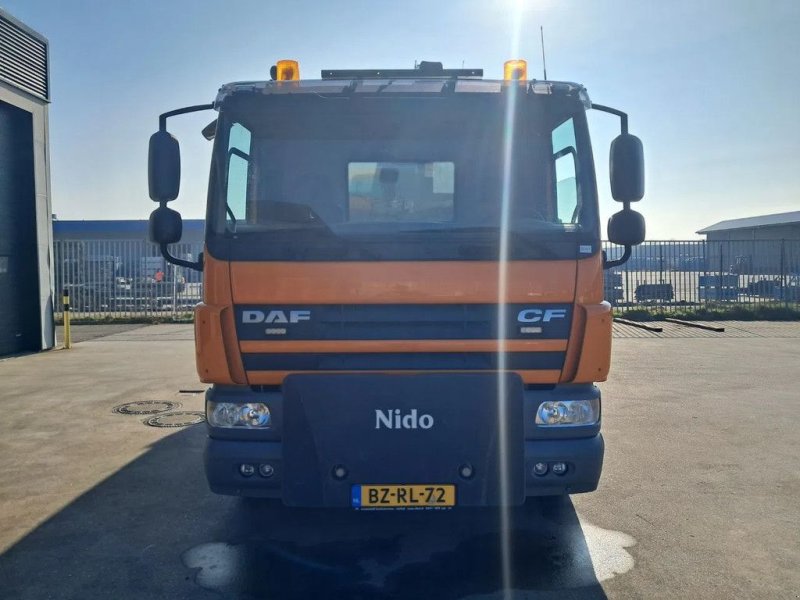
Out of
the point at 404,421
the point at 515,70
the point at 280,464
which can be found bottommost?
the point at 280,464

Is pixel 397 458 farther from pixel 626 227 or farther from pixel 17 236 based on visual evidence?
pixel 17 236

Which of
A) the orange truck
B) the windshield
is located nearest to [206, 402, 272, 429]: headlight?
the orange truck

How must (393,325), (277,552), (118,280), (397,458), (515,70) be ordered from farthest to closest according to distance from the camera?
(118,280) → (515,70) → (277,552) → (393,325) → (397,458)

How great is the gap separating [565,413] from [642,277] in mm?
18027

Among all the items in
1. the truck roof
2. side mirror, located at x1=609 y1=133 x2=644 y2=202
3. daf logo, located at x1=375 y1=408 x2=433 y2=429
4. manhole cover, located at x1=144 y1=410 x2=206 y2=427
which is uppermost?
the truck roof

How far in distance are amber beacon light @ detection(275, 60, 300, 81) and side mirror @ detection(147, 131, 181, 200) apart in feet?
2.52

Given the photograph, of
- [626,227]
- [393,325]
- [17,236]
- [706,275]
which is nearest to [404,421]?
[393,325]

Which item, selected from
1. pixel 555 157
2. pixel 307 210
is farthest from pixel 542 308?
pixel 307 210

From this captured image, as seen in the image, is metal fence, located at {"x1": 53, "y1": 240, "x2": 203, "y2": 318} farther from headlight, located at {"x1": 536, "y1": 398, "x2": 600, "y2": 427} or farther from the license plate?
headlight, located at {"x1": 536, "y1": 398, "x2": 600, "y2": 427}

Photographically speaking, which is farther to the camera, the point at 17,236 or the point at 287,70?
the point at 17,236

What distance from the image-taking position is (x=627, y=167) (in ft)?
14.3

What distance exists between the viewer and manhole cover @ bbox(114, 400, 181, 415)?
7.92m

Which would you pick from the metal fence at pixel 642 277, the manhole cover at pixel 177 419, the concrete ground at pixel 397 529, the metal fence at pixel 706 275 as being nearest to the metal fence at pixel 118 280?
the metal fence at pixel 642 277

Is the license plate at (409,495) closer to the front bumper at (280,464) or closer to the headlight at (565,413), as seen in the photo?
the front bumper at (280,464)
